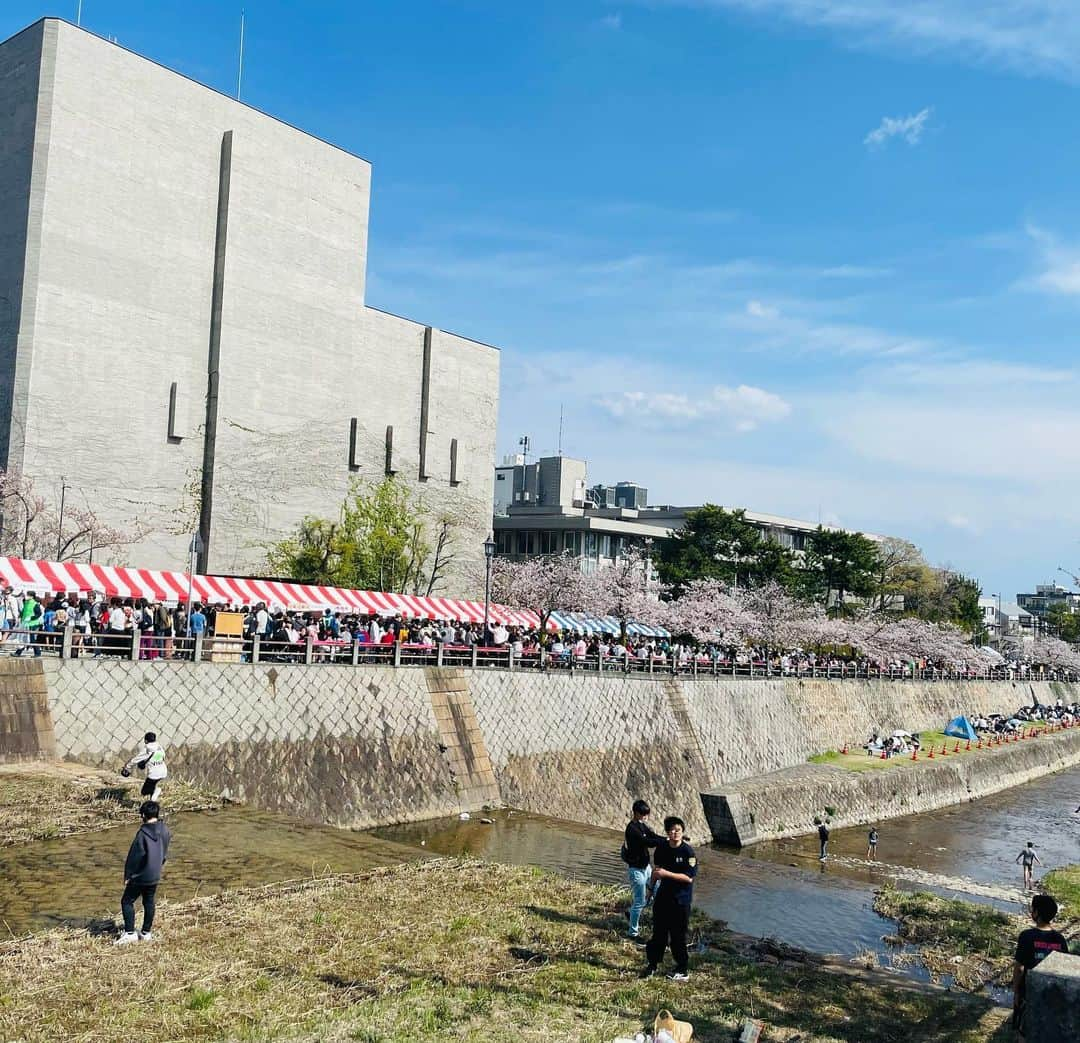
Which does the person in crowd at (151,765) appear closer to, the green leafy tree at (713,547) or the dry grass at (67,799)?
the dry grass at (67,799)

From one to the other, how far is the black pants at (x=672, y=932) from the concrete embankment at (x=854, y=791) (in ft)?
66.3

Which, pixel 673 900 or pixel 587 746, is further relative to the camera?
pixel 587 746

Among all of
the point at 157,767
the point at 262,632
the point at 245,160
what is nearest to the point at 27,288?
the point at 245,160

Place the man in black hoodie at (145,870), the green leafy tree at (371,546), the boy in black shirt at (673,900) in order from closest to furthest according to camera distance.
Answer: the man in black hoodie at (145,870)
the boy in black shirt at (673,900)
the green leafy tree at (371,546)

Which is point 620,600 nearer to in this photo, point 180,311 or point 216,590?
point 180,311

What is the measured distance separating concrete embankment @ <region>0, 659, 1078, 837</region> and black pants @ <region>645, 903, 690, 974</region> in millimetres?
11880

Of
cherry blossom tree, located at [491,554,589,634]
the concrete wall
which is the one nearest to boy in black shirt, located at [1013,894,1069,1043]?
the concrete wall

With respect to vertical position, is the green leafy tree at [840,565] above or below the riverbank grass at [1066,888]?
above

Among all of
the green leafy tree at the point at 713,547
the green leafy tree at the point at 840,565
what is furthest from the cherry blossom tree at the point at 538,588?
the green leafy tree at the point at 840,565

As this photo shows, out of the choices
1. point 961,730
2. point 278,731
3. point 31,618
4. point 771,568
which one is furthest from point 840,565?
point 31,618

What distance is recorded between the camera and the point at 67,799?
15.1 meters

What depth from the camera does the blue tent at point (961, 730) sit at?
5497 cm

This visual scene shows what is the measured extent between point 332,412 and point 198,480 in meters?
7.79

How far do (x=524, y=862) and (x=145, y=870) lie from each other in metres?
9.92
